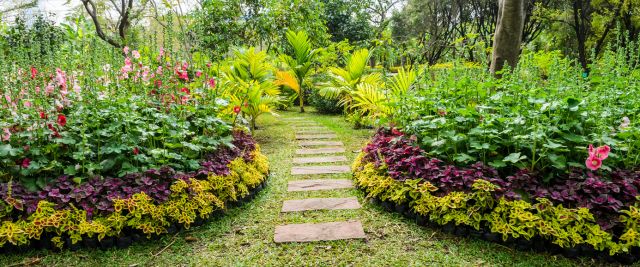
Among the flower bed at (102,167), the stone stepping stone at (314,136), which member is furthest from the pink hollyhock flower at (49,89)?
the stone stepping stone at (314,136)

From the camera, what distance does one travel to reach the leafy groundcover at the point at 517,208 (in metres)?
2.14

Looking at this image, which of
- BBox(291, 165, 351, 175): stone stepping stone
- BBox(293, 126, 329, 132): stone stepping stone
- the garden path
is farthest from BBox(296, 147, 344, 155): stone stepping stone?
BBox(293, 126, 329, 132): stone stepping stone

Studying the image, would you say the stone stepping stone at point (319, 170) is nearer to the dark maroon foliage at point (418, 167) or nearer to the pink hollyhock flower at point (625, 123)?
the dark maroon foliage at point (418, 167)

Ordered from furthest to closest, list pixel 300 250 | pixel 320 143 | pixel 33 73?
pixel 320 143, pixel 33 73, pixel 300 250

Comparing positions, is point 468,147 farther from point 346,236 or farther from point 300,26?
point 300,26

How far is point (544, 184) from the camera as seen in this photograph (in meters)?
2.46

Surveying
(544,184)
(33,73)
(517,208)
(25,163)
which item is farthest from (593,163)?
(33,73)

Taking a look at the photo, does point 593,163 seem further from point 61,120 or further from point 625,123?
point 61,120

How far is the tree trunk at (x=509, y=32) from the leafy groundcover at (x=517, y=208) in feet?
→ 6.21

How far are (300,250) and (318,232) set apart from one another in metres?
0.24

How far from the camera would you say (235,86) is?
16.8ft

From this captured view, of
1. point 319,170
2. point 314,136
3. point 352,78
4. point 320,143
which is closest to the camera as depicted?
point 319,170

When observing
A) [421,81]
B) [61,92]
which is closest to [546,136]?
[421,81]

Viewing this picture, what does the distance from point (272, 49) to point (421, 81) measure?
5.94 metres
